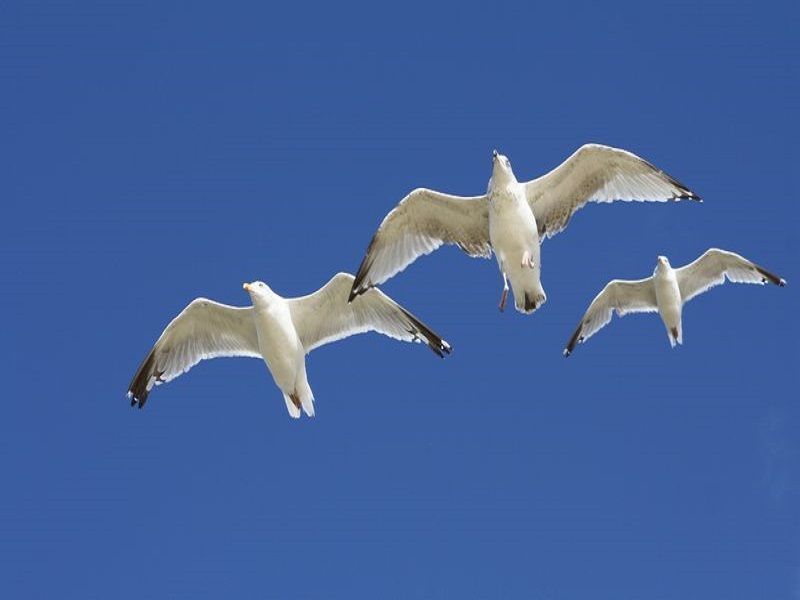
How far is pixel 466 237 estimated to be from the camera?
14.8 m

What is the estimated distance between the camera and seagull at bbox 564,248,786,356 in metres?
17.8

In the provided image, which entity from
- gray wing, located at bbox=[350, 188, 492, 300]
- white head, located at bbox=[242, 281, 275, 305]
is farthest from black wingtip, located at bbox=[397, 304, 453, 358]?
white head, located at bbox=[242, 281, 275, 305]

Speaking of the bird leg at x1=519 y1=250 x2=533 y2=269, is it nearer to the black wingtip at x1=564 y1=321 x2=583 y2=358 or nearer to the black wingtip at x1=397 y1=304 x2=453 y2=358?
the black wingtip at x1=397 y1=304 x2=453 y2=358

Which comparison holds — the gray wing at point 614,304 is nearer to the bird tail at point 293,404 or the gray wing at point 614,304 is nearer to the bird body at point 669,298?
the bird body at point 669,298

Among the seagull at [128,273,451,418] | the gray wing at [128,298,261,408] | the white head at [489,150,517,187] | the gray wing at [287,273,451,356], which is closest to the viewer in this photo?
the white head at [489,150,517,187]

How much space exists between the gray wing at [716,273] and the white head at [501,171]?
4552 millimetres

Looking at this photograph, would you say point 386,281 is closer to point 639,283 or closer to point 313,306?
point 313,306

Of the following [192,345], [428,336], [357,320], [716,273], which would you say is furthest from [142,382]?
[716,273]

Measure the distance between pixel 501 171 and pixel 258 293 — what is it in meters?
3.04

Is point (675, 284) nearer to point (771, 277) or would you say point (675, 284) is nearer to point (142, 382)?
point (771, 277)

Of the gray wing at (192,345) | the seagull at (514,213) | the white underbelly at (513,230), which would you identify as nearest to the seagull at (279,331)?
the gray wing at (192,345)

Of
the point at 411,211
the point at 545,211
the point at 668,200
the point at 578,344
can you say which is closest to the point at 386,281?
the point at 411,211

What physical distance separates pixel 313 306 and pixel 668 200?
406 cm

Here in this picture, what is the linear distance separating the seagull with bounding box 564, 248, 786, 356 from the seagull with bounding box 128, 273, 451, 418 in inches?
150
